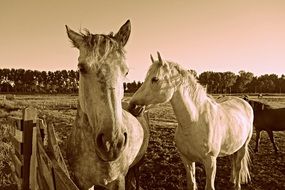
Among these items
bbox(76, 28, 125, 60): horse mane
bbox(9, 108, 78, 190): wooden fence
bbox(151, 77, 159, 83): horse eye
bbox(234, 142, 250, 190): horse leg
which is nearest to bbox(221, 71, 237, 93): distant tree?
bbox(234, 142, 250, 190): horse leg

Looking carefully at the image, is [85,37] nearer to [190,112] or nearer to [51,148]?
[51,148]

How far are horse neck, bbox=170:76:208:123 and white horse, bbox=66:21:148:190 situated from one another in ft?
6.10

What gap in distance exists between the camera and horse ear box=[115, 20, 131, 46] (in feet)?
9.20

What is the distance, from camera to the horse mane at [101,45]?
8.09 ft

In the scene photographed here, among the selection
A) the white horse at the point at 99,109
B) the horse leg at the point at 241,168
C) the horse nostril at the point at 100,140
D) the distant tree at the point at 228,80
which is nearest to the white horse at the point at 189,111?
the horse leg at the point at 241,168

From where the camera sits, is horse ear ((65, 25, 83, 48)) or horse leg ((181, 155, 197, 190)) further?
horse leg ((181, 155, 197, 190))

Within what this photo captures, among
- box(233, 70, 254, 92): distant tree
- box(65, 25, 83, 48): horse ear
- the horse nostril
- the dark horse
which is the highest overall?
box(233, 70, 254, 92): distant tree

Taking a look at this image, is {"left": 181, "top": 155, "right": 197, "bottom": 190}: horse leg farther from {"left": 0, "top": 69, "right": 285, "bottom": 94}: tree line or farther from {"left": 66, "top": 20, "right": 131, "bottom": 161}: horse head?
{"left": 0, "top": 69, "right": 285, "bottom": 94}: tree line

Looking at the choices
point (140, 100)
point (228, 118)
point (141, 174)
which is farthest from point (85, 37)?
point (141, 174)

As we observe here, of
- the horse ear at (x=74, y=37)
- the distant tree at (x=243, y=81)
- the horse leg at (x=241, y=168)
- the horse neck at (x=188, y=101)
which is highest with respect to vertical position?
the distant tree at (x=243, y=81)

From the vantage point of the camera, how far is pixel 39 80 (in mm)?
67062

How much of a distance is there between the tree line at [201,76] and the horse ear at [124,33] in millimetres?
54781

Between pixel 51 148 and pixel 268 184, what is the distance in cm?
524

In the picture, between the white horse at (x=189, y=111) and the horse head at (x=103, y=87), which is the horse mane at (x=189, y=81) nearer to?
the white horse at (x=189, y=111)
